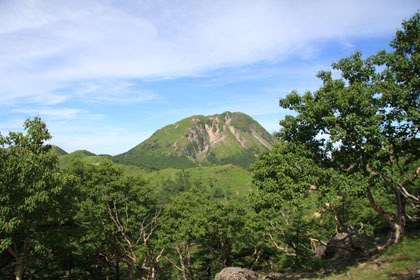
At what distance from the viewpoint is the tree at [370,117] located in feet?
52.7

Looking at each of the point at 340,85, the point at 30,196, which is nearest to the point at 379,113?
the point at 340,85

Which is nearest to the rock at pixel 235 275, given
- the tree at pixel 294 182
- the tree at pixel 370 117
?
the tree at pixel 294 182

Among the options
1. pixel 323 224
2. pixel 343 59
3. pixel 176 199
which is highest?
pixel 343 59

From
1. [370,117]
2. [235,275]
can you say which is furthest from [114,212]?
[370,117]

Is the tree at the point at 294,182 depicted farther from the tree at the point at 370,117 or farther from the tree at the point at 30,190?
the tree at the point at 30,190

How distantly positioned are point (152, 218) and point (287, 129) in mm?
23749

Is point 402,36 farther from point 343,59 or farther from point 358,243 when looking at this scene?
point 358,243

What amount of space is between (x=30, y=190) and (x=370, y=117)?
918 inches

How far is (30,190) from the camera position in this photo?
17.1m

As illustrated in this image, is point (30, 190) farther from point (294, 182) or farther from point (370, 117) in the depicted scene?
point (370, 117)

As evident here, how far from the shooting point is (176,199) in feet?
132

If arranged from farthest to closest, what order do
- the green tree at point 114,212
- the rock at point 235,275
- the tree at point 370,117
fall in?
the green tree at point 114,212, the rock at point 235,275, the tree at point 370,117

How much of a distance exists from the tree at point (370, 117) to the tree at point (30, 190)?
61.4 ft

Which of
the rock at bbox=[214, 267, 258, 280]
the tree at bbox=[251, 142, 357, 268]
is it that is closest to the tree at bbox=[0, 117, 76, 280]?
the rock at bbox=[214, 267, 258, 280]
